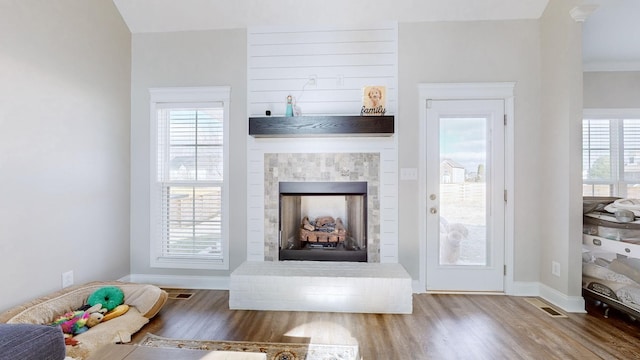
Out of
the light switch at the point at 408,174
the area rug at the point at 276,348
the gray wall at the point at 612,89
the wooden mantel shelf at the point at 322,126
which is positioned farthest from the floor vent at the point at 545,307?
the gray wall at the point at 612,89

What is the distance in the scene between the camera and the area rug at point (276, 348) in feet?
6.00

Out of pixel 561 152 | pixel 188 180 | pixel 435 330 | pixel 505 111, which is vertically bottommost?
pixel 435 330

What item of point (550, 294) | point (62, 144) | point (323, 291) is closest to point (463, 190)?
point (550, 294)

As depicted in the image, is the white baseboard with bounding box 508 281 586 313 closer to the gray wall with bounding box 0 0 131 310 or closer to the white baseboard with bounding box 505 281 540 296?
the white baseboard with bounding box 505 281 540 296

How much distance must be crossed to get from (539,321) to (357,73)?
280cm

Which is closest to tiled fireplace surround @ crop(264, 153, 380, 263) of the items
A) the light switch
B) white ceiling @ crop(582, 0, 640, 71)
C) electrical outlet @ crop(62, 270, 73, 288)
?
the light switch

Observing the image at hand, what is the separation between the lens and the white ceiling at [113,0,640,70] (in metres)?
2.81

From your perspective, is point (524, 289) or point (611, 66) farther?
point (611, 66)

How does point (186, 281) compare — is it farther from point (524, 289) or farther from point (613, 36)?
point (613, 36)

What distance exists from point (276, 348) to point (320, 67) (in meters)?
2.62

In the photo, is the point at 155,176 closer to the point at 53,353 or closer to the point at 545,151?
the point at 53,353

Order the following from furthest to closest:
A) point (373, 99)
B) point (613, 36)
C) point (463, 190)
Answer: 1. point (613, 36)
2. point (463, 190)
3. point (373, 99)

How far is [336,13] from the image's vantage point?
2908 millimetres

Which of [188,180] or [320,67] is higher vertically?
[320,67]
